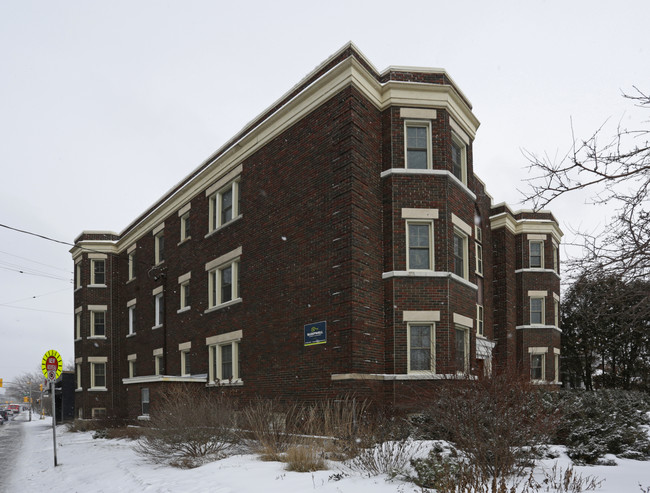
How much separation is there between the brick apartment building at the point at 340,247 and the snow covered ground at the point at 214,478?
3.10 m

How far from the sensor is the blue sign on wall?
16766mm

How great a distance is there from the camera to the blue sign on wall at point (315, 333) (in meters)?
16.8

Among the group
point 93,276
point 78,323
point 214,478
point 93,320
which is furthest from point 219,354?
point 78,323

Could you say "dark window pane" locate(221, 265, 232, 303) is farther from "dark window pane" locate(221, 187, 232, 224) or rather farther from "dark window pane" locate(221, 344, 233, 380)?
"dark window pane" locate(221, 187, 232, 224)

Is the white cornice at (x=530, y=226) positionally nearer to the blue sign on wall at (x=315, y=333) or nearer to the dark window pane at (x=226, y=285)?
the dark window pane at (x=226, y=285)

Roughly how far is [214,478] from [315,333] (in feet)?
23.4

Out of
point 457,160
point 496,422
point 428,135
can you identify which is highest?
point 428,135

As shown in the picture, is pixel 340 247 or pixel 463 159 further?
pixel 463 159

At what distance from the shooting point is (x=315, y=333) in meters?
17.1

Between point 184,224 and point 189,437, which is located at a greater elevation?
point 184,224

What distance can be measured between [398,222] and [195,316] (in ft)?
37.6

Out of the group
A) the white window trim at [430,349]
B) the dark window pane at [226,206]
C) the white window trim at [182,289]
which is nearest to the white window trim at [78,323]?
the white window trim at [182,289]

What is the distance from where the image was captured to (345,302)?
1617cm

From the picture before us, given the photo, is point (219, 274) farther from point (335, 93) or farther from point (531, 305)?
point (531, 305)
